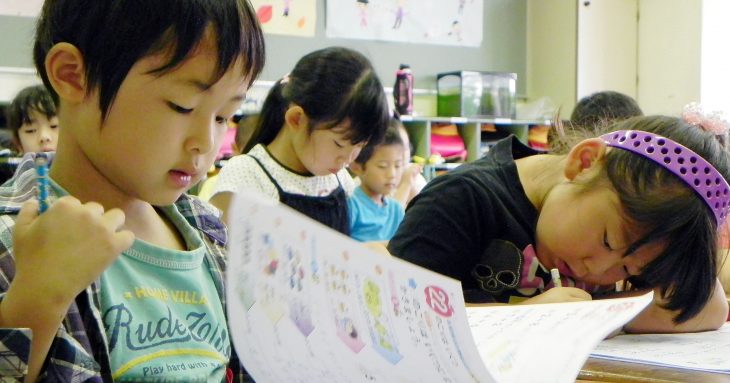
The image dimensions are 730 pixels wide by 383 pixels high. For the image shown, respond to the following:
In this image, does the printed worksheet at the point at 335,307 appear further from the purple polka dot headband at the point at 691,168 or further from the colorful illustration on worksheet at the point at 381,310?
the purple polka dot headband at the point at 691,168

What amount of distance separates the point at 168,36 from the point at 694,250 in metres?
0.64

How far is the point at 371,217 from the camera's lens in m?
2.16

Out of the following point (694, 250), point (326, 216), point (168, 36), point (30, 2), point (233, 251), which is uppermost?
point (30, 2)

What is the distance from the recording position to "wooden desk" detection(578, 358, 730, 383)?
692 millimetres

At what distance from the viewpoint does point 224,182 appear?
5.43 ft

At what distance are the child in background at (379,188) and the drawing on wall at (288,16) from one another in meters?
1.52

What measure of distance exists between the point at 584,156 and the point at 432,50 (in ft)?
11.9

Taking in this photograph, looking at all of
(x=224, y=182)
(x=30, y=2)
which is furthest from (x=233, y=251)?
(x=30, y=2)

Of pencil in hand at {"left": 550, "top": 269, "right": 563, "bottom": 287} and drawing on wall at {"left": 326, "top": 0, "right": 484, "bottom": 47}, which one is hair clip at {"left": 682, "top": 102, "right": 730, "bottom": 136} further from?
drawing on wall at {"left": 326, "top": 0, "right": 484, "bottom": 47}

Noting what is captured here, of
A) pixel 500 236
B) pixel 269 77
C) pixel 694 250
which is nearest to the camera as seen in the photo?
pixel 694 250

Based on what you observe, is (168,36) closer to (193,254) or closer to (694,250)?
(193,254)

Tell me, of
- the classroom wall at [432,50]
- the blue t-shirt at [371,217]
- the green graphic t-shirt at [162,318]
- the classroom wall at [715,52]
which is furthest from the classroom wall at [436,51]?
the green graphic t-shirt at [162,318]

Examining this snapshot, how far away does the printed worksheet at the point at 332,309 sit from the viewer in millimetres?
439

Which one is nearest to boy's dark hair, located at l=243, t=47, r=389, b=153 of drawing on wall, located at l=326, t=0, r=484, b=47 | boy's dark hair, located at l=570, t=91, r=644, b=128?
→ boy's dark hair, located at l=570, t=91, r=644, b=128
